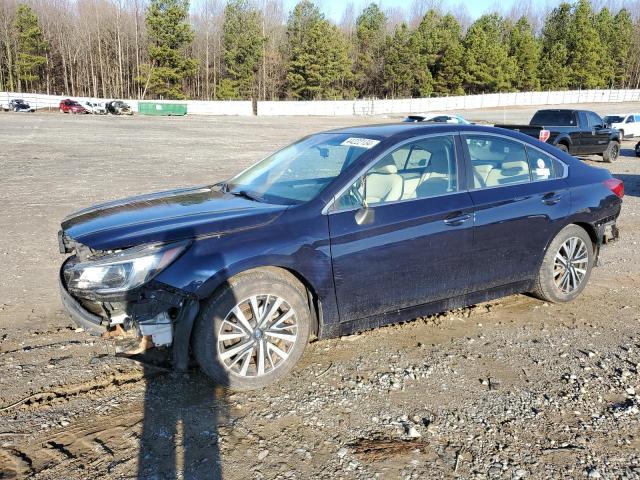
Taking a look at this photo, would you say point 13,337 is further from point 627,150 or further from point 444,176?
point 627,150

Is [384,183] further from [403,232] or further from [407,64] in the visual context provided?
[407,64]

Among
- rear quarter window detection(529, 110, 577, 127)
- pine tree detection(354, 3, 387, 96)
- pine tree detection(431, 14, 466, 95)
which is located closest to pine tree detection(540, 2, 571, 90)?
pine tree detection(431, 14, 466, 95)

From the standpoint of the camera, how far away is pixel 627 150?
24.6 metres

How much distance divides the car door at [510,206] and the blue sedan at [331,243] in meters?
0.01

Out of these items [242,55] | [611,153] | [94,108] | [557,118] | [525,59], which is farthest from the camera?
[525,59]

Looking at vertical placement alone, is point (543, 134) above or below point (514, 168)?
above

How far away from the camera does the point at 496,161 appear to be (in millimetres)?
4805

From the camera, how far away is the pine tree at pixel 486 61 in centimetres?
8444

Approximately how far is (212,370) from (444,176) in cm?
233

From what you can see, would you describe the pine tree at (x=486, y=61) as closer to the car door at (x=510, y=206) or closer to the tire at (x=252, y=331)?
the car door at (x=510, y=206)

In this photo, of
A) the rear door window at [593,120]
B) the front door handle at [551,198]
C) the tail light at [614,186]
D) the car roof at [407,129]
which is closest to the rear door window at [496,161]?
the car roof at [407,129]

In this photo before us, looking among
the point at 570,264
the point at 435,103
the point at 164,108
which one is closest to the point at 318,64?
the point at 435,103

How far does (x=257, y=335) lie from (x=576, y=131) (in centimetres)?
1704

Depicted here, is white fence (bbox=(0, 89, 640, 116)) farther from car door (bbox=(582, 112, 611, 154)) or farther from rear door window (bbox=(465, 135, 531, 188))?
rear door window (bbox=(465, 135, 531, 188))
